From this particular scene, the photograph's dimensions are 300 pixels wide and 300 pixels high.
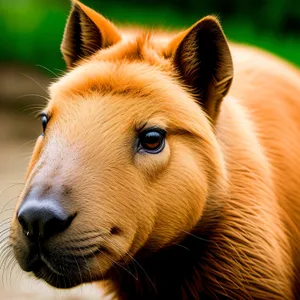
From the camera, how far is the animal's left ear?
186 inches

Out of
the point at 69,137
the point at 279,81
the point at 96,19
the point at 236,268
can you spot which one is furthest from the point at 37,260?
the point at 279,81

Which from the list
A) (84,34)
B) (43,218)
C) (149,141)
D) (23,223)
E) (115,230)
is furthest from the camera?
(84,34)

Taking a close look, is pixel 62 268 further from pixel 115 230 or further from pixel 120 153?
pixel 120 153

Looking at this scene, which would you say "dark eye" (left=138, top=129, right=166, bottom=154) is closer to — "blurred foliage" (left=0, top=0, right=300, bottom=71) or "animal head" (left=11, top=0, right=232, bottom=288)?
"animal head" (left=11, top=0, right=232, bottom=288)

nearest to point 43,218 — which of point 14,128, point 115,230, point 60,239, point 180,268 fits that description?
point 60,239

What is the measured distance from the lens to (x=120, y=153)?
14.2 ft

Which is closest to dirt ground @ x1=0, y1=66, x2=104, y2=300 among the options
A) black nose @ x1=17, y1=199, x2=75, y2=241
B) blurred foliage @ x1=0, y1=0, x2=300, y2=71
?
blurred foliage @ x1=0, y1=0, x2=300, y2=71

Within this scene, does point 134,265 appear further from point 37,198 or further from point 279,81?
point 279,81

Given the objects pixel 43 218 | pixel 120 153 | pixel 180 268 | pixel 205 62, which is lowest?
pixel 180 268

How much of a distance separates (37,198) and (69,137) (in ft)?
1.69

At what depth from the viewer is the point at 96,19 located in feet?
16.6

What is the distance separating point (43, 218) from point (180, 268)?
4.08ft

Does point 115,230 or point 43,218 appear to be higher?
point 43,218

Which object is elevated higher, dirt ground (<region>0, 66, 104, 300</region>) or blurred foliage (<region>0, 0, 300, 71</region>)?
blurred foliage (<region>0, 0, 300, 71</region>)
